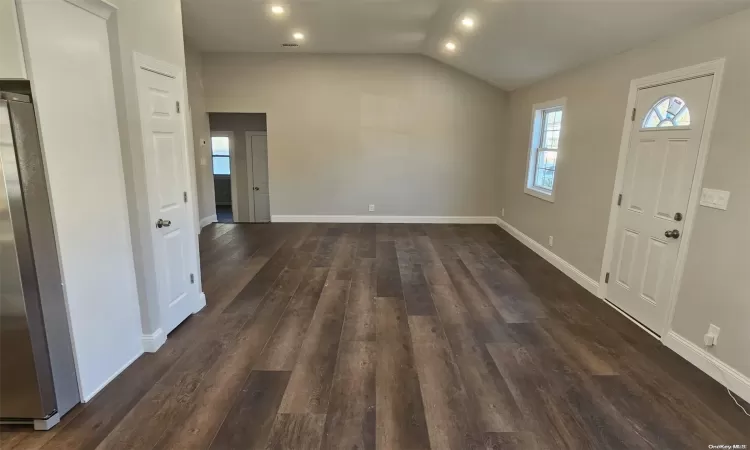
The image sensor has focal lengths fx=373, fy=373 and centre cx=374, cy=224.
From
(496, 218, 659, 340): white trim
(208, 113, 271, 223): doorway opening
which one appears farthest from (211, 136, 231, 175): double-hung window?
(496, 218, 659, 340): white trim

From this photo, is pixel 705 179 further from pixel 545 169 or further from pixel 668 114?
pixel 545 169

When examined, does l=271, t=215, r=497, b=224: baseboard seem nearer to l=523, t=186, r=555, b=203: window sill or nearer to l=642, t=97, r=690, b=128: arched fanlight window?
l=523, t=186, r=555, b=203: window sill

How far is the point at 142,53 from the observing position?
2523 mm


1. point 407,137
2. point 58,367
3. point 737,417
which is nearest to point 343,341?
point 58,367

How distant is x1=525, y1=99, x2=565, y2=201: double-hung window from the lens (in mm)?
5102

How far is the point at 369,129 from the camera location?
263 inches

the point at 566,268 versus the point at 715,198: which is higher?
the point at 715,198

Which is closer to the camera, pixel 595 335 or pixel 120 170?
pixel 120 170

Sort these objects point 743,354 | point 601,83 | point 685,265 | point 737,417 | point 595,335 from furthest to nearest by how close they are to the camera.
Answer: point 601,83 < point 595,335 < point 685,265 < point 743,354 < point 737,417

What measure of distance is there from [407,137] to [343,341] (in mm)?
4604

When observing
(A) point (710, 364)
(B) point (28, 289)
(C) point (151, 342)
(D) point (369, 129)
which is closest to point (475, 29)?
(D) point (369, 129)

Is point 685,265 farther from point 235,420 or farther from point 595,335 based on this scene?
point 235,420

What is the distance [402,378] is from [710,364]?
6.86 ft

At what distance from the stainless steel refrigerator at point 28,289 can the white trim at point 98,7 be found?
67 cm
